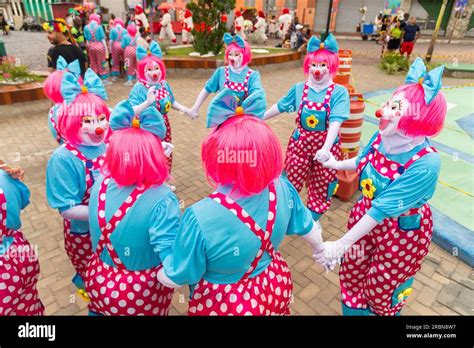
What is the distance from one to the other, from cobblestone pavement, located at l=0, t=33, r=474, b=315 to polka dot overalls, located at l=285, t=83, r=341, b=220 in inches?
21.6

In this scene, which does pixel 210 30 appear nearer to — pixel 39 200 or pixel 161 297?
pixel 39 200

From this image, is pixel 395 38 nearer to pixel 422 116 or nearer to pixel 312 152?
pixel 312 152

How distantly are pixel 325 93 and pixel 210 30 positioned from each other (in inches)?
405

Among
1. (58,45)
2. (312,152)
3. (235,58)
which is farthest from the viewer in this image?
(58,45)

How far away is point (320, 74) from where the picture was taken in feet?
11.2

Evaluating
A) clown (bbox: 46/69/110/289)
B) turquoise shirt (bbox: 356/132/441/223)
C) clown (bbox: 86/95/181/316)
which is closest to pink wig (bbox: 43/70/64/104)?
clown (bbox: 46/69/110/289)

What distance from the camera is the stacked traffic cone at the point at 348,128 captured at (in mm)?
4379

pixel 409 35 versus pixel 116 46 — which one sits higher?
pixel 409 35

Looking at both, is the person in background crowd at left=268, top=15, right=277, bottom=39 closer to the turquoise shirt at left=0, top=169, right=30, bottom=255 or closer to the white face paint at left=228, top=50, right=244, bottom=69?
the white face paint at left=228, top=50, right=244, bottom=69

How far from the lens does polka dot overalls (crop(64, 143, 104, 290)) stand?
7.60 feet

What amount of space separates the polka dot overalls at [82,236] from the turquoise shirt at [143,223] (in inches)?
24.6

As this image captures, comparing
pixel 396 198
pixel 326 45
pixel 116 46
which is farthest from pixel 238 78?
pixel 116 46

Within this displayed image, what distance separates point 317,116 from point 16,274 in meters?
2.98

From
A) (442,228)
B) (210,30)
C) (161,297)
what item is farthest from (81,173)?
(210,30)
